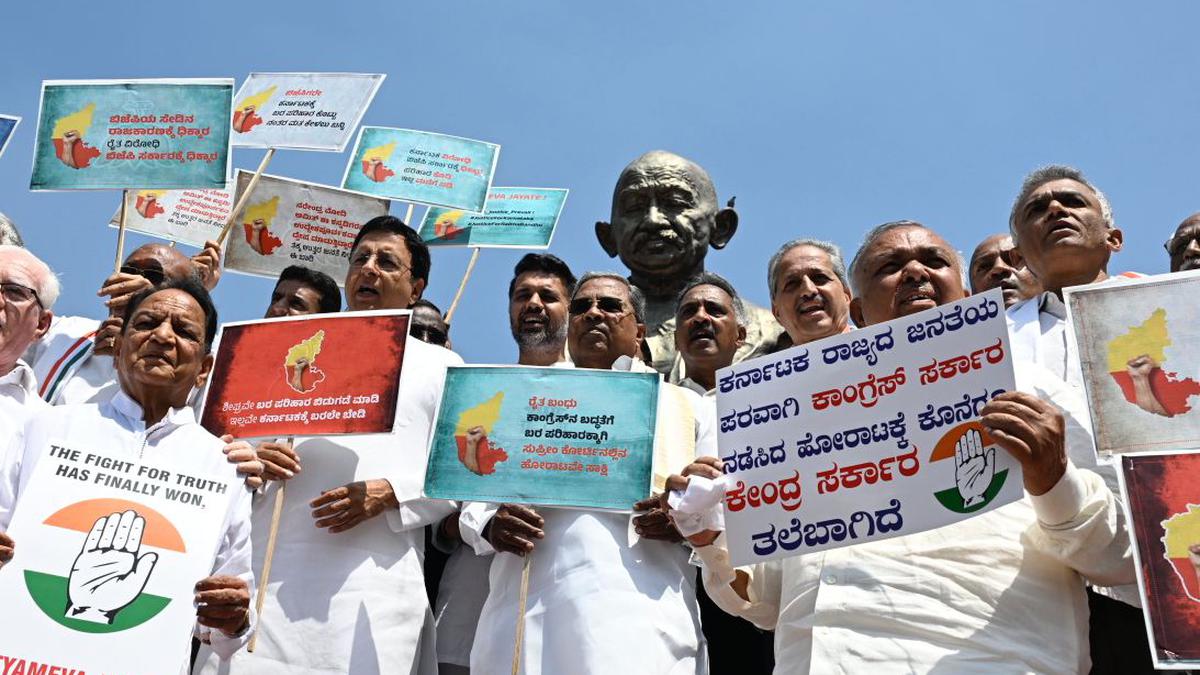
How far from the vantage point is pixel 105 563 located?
3.49m

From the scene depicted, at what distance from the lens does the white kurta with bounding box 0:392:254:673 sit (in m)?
3.70

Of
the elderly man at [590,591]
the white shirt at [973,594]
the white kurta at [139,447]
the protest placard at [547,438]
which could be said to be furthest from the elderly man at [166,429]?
the white shirt at [973,594]

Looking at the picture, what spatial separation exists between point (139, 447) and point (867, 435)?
88.3 inches

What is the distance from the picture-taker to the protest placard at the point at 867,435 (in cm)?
345

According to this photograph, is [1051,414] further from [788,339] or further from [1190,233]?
[788,339]

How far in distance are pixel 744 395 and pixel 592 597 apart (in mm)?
944

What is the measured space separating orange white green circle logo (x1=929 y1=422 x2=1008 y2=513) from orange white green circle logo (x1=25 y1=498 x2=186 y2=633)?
7.24 ft

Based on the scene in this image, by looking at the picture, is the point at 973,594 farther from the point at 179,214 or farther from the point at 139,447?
the point at 179,214

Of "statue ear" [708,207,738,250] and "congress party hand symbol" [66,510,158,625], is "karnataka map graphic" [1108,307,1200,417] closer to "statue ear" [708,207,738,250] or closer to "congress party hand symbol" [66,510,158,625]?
"congress party hand symbol" [66,510,158,625]

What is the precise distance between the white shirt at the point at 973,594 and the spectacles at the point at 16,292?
9.84 ft

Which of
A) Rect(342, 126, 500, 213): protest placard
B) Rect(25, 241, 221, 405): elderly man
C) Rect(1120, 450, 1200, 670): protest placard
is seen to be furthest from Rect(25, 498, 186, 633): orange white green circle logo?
Rect(342, 126, 500, 213): protest placard

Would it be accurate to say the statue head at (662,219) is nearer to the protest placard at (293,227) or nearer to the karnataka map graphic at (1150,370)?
the protest placard at (293,227)

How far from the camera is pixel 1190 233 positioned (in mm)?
5613

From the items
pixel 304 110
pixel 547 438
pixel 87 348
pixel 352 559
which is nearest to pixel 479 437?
pixel 547 438
